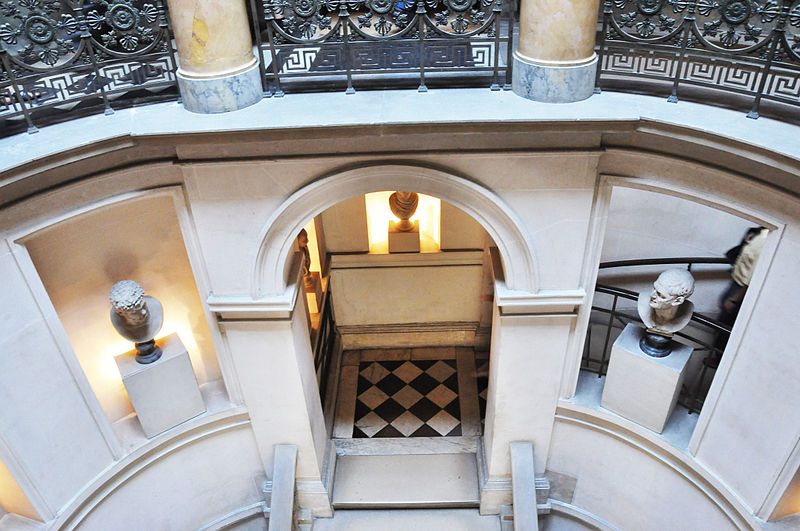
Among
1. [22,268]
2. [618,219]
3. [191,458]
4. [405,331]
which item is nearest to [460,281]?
[405,331]

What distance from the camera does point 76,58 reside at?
3.58 metres

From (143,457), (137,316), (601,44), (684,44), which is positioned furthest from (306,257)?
(684,44)

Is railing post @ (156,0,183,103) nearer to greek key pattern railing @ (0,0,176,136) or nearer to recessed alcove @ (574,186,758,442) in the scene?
greek key pattern railing @ (0,0,176,136)

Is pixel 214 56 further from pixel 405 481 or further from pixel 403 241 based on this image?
pixel 405 481

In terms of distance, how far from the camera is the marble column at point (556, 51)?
11.2ft

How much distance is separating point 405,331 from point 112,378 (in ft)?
11.5

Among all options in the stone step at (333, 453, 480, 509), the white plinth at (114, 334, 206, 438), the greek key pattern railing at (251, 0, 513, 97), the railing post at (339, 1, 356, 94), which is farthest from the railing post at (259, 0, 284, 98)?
the stone step at (333, 453, 480, 509)

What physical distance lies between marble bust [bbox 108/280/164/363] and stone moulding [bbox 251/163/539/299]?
0.83m

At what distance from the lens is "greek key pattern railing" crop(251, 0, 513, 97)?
3.57 metres

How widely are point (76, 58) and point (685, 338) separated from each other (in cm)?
493

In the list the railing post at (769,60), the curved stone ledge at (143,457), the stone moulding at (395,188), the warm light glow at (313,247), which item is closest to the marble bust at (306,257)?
the warm light glow at (313,247)

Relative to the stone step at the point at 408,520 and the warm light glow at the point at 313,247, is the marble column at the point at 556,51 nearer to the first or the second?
the warm light glow at the point at 313,247

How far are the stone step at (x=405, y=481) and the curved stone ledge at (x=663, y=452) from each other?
133 centimetres

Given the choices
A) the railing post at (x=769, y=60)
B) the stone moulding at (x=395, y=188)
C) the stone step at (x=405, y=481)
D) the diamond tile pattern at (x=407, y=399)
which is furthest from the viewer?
the diamond tile pattern at (x=407, y=399)
